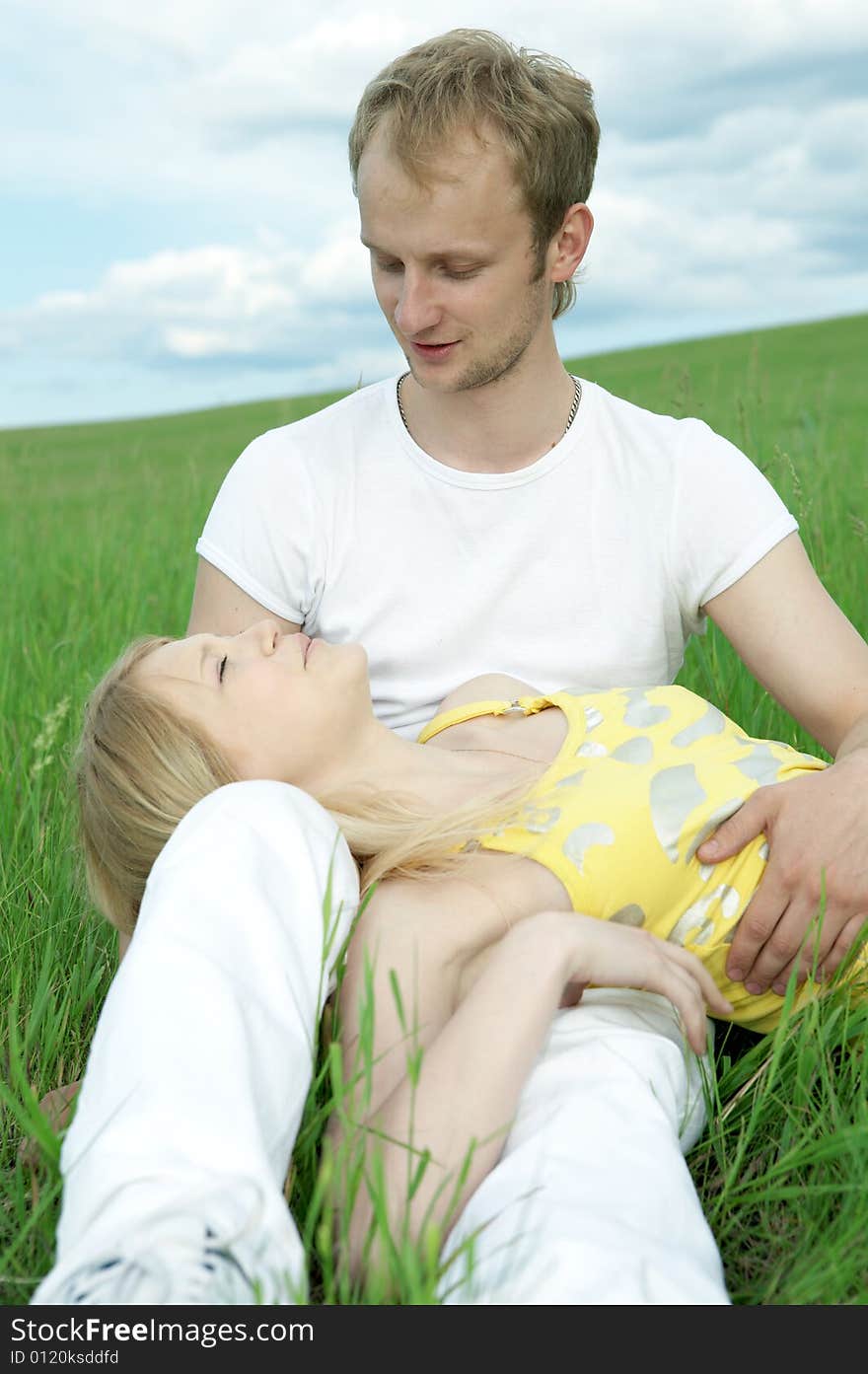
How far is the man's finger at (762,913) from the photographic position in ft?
7.54

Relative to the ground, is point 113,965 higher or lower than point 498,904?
lower

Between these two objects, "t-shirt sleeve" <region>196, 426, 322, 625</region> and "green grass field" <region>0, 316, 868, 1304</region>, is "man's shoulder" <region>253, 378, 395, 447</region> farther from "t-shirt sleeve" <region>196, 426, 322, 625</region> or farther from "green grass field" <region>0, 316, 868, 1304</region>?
"green grass field" <region>0, 316, 868, 1304</region>

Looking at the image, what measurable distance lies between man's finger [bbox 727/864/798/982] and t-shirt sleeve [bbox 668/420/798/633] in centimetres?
82

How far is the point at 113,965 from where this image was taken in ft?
9.12

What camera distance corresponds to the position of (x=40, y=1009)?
2320 mm

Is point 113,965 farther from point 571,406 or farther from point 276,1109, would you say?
point 571,406

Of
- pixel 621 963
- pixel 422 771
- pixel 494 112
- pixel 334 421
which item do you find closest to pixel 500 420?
pixel 334 421

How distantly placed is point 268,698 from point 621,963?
2.71 ft

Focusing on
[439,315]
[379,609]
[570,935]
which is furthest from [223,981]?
[439,315]

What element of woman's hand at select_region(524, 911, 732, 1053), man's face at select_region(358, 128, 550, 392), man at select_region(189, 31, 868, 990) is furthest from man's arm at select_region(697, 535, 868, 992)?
man's face at select_region(358, 128, 550, 392)

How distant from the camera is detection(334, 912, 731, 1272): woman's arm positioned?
5.29 feet

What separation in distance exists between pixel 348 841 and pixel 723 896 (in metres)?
0.71

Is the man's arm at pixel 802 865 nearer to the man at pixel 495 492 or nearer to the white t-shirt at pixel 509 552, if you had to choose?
the man at pixel 495 492

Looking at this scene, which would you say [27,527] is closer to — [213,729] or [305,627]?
[305,627]
